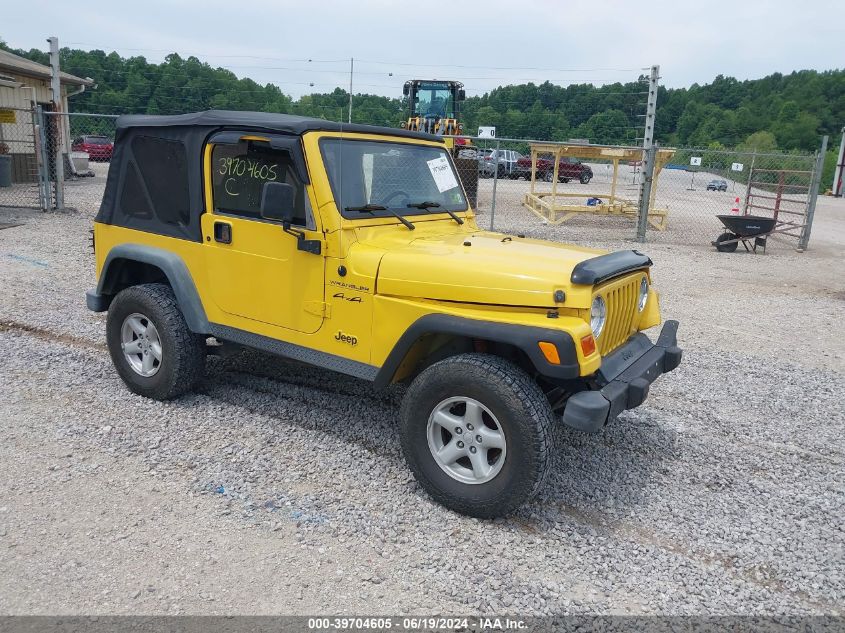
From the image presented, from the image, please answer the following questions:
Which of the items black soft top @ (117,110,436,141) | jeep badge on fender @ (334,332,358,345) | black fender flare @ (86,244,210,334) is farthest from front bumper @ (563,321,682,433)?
black fender flare @ (86,244,210,334)

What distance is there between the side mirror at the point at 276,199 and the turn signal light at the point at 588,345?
5.86 feet

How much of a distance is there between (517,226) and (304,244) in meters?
12.3

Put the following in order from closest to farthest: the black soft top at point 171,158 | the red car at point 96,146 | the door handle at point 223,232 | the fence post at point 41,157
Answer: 1. the black soft top at point 171,158
2. the door handle at point 223,232
3. the fence post at point 41,157
4. the red car at point 96,146

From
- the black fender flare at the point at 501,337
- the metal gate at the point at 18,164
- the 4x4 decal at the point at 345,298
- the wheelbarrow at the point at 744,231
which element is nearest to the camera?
the black fender flare at the point at 501,337

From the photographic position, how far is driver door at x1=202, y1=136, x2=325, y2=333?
3.92 meters

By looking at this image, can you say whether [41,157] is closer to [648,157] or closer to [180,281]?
[180,281]

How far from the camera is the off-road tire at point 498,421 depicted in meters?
3.18

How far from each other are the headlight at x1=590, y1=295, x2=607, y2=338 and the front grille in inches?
1.7

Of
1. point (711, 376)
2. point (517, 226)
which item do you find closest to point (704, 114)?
point (517, 226)

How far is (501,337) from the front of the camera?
3238 mm

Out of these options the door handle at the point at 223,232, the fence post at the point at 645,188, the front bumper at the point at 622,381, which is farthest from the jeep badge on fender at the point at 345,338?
the fence post at the point at 645,188

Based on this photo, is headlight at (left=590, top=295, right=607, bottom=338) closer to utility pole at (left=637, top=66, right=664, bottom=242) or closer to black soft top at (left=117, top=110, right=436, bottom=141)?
black soft top at (left=117, top=110, right=436, bottom=141)

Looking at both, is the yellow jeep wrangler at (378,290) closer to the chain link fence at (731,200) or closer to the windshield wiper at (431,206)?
the windshield wiper at (431,206)

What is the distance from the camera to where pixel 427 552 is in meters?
3.16
